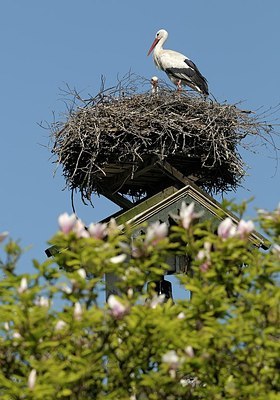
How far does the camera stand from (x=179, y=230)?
18.1 ft

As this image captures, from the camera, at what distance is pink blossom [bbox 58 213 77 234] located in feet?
17.2

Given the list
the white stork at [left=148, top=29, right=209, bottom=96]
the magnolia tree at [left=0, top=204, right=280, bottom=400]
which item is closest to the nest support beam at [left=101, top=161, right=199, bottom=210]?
the white stork at [left=148, top=29, right=209, bottom=96]

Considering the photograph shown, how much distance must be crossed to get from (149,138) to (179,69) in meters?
3.67

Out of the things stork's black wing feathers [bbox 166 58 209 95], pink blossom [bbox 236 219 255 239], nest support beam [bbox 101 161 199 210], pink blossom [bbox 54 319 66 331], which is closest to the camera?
pink blossom [bbox 54 319 66 331]

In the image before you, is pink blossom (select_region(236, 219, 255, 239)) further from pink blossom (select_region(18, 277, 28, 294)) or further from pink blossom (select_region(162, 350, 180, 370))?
pink blossom (select_region(18, 277, 28, 294))

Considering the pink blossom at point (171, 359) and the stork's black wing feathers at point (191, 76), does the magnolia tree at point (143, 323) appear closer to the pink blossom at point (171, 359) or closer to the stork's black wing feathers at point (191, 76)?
the pink blossom at point (171, 359)

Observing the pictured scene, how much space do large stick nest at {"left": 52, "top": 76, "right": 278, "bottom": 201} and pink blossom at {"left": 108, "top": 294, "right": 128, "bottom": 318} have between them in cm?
567

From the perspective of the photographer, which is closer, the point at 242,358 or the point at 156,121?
the point at 242,358

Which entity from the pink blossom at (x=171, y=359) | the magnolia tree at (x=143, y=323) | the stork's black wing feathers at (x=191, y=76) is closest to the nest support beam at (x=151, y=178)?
the stork's black wing feathers at (x=191, y=76)

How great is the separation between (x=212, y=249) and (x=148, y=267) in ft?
1.99

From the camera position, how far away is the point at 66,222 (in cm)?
528

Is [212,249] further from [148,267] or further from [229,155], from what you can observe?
[229,155]

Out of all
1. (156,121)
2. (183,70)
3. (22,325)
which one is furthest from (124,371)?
(183,70)

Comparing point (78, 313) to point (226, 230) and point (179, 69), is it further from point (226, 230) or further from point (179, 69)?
point (179, 69)
